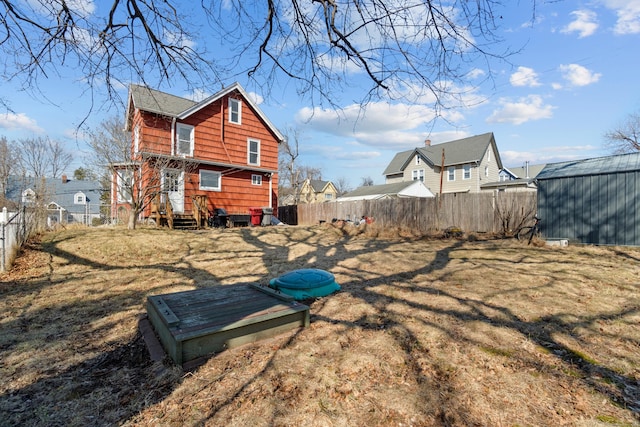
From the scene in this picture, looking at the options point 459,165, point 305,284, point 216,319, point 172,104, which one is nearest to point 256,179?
point 172,104

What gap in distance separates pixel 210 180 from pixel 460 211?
1170 cm

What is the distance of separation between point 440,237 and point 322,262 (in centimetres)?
616

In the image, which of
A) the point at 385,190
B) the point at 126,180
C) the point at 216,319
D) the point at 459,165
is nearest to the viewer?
the point at 216,319

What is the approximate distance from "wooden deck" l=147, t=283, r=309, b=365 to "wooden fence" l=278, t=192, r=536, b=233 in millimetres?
10786

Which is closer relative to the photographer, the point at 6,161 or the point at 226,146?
the point at 226,146

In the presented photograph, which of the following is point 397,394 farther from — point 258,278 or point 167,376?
point 258,278

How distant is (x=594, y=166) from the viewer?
941cm

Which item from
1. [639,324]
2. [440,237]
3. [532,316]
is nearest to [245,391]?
[532,316]

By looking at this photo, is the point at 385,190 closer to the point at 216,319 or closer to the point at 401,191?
the point at 401,191

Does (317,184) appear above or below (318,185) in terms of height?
above

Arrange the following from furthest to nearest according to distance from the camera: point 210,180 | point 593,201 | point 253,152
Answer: point 253,152, point 210,180, point 593,201

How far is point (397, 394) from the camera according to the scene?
238 cm

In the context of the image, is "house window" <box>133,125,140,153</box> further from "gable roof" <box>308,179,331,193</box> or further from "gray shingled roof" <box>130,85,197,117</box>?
"gable roof" <box>308,179,331,193</box>

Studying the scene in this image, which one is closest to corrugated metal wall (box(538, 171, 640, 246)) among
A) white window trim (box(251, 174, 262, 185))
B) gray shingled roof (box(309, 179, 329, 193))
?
white window trim (box(251, 174, 262, 185))
